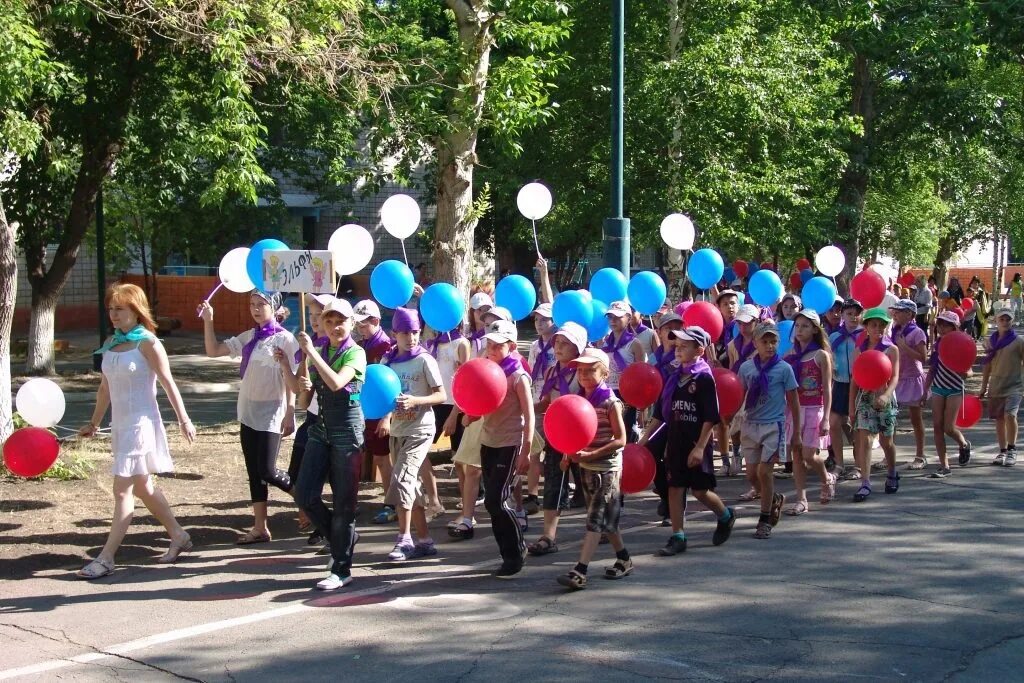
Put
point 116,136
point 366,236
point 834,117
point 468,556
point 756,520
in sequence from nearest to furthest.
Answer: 1. point 468,556
2. point 366,236
3. point 756,520
4. point 116,136
5. point 834,117

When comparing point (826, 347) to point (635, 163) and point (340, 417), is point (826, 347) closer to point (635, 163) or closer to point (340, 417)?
point (340, 417)

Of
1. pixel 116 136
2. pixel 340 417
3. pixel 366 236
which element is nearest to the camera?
pixel 340 417

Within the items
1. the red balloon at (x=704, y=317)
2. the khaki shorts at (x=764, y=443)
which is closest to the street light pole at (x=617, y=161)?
the red balloon at (x=704, y=317)

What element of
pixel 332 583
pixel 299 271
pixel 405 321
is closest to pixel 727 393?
pixel 405 321

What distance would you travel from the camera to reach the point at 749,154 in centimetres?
1853

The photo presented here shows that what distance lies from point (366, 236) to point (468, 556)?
8.47 ft

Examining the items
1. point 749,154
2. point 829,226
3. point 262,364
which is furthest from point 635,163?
point 262,364

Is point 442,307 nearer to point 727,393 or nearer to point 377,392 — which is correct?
point 377,392

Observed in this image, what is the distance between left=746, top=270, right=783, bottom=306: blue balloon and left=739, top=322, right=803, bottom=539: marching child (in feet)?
12.9

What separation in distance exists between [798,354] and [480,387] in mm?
3600

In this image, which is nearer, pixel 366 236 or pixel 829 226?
pixel 366 236

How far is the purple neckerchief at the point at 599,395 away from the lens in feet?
24.6

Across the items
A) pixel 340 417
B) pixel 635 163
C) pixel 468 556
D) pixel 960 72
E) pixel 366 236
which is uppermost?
pixel 960 72

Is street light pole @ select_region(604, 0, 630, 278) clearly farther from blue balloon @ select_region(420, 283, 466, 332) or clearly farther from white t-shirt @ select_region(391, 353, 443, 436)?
white t-shirt @ select_region(391, 353, 443, 436)
